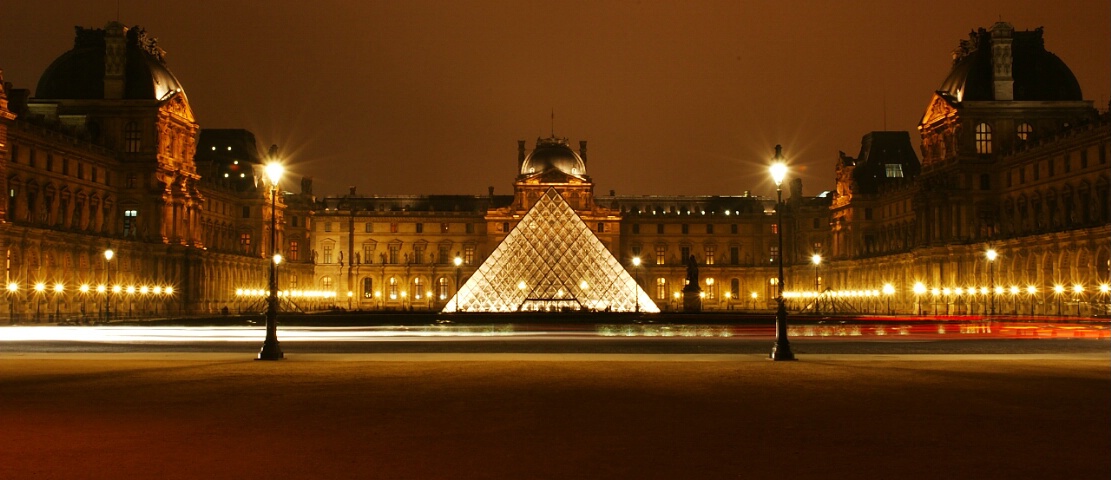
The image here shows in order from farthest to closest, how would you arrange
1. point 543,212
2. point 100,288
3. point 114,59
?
point 114,59 < point 543,212 < point 100,288

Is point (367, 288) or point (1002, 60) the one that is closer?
point (1002, 60)

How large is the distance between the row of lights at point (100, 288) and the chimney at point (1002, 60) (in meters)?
39.5

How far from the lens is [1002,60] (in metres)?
51.7

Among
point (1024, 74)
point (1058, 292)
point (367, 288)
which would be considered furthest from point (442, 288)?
point (1058, 292)

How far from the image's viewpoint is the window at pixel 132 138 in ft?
165

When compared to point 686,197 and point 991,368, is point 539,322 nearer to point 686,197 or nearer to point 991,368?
point 991,368

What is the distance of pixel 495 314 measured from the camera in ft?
130

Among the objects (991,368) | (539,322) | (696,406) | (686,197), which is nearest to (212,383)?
(696,406)

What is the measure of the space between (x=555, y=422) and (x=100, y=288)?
40.1m

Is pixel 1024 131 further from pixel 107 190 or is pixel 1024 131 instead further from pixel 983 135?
pixel 107 190

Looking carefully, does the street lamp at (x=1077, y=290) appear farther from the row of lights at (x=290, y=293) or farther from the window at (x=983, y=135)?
the row of lights at (x=290, y=293)

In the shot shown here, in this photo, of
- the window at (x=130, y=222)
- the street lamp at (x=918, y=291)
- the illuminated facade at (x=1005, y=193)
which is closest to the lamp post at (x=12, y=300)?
the window at (x=130, y=222)

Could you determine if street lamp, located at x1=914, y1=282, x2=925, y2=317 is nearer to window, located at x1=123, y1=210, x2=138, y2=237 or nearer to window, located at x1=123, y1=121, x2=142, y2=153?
window, located at x1=123, y1=210, x2=138, y2=237

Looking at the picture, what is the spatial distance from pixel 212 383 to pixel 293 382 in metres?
0.89
